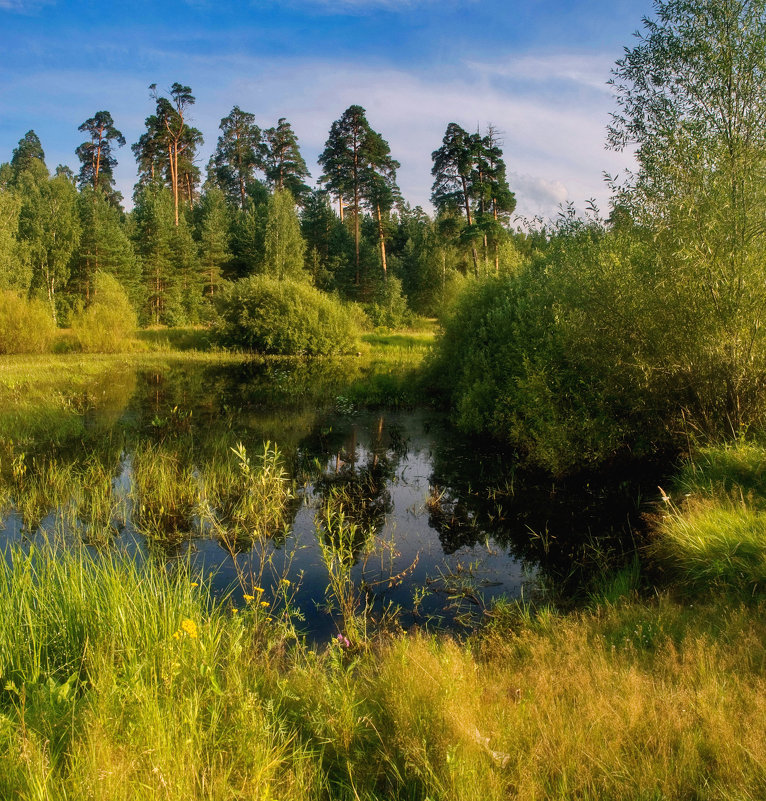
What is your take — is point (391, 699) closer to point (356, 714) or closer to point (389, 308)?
point (356, 714)

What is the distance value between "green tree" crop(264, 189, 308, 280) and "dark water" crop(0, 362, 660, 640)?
1180 inches

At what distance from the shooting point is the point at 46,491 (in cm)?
916

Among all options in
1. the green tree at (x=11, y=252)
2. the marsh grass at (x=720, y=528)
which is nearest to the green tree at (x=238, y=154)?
the green tree at (x=11, y=252)

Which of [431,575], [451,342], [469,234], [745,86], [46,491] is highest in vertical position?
[469,234]

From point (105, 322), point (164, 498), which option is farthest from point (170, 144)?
point (164, 498)

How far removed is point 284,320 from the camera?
1330 inches

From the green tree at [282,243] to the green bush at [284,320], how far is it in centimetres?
1151

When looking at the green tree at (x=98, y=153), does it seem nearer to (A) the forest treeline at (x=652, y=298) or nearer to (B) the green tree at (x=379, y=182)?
(B) the green tree at (x=379, y=182)

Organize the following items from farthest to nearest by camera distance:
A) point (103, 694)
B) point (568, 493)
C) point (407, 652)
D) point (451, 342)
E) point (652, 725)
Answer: point (451, 342) < point (568, 493) < point (407, 652) < point (652, 725) < point (103, 694)

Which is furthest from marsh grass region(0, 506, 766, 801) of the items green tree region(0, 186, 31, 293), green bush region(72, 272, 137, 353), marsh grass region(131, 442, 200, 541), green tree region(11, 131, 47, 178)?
green tree region(11, 131, 47, 178)

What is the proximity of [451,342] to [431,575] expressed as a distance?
1266 cm

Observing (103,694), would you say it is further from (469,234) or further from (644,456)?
(469,234)

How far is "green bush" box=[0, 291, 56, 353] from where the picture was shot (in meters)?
28.2

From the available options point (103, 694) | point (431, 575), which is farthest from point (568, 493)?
point (103, 694)
